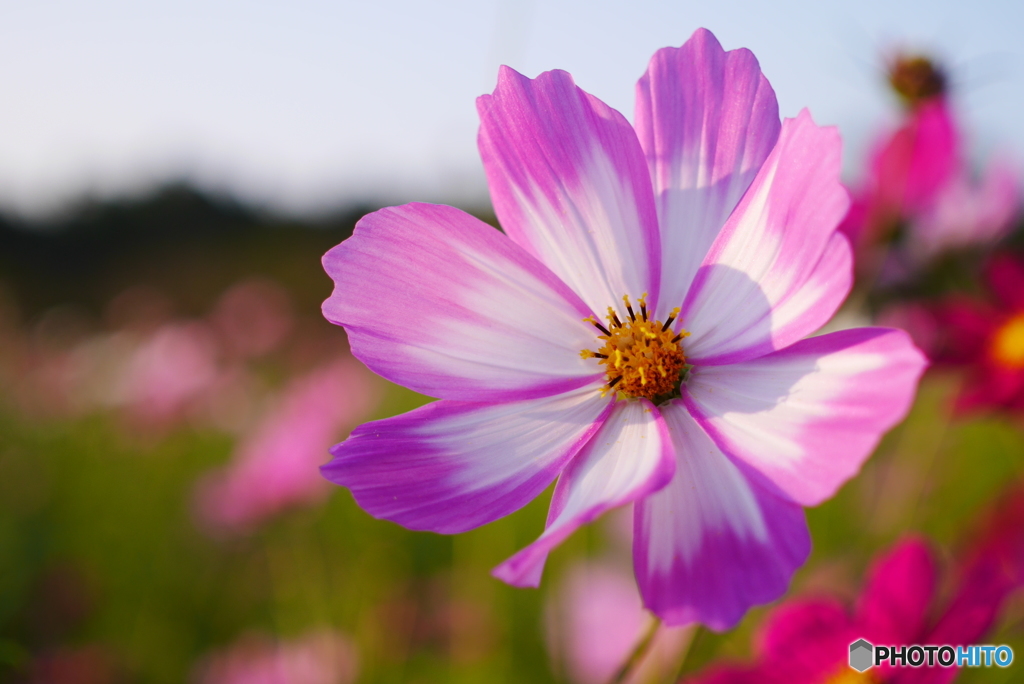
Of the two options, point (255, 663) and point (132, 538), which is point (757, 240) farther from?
point (132, 538)

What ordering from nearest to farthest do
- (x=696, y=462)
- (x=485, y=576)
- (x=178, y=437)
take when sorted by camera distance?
(x=696, y=462) < (x=485, y=576) < (x=178, y=437)

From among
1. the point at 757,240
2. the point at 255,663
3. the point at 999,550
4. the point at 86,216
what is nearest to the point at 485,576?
the point at 255,663

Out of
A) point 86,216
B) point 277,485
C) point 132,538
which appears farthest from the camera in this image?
point 86,216

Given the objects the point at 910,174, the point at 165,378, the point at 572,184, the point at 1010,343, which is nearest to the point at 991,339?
the point at 1010,343

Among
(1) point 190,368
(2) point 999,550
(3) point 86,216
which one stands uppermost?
(3) point 86,216

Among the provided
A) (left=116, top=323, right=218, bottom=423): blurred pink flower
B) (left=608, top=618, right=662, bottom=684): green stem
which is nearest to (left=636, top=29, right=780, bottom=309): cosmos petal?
(left=608, top=618, right=662, bottom=684): green stem

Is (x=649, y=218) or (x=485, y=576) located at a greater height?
(x=649, y=218)

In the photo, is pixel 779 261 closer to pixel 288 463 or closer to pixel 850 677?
pixel 850 677

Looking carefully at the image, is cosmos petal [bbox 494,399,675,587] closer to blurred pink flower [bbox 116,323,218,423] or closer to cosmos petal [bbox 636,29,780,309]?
cosmos petal [bbox 636,29,780,309]
